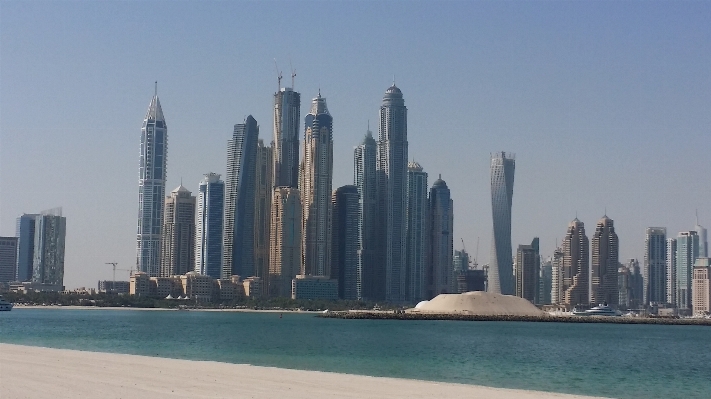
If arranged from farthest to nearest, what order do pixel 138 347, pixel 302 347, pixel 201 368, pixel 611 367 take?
pixel 302 347 → pixel 138 347 → pixel 611 367 → pixel 201 368

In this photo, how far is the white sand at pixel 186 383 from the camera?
35656mm

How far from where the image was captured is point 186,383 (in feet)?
130

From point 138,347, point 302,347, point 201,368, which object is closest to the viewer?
point 201,368

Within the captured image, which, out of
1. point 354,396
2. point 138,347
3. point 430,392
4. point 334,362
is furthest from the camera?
point 138,347

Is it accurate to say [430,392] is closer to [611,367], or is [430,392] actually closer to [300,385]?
[300,385]

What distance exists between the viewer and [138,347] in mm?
81062

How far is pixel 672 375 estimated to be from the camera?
6856 cm

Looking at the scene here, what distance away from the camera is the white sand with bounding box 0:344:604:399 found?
35656 mm

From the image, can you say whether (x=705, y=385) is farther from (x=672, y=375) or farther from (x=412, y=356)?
(x=412, y=356)

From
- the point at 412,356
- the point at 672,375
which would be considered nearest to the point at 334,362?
the point at 412,356

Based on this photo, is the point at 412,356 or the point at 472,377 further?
the point at 412,356

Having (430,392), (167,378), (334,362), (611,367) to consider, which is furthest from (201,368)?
(611,367)

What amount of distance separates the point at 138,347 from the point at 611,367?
39.4 meters

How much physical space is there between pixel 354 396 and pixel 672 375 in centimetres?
3951
